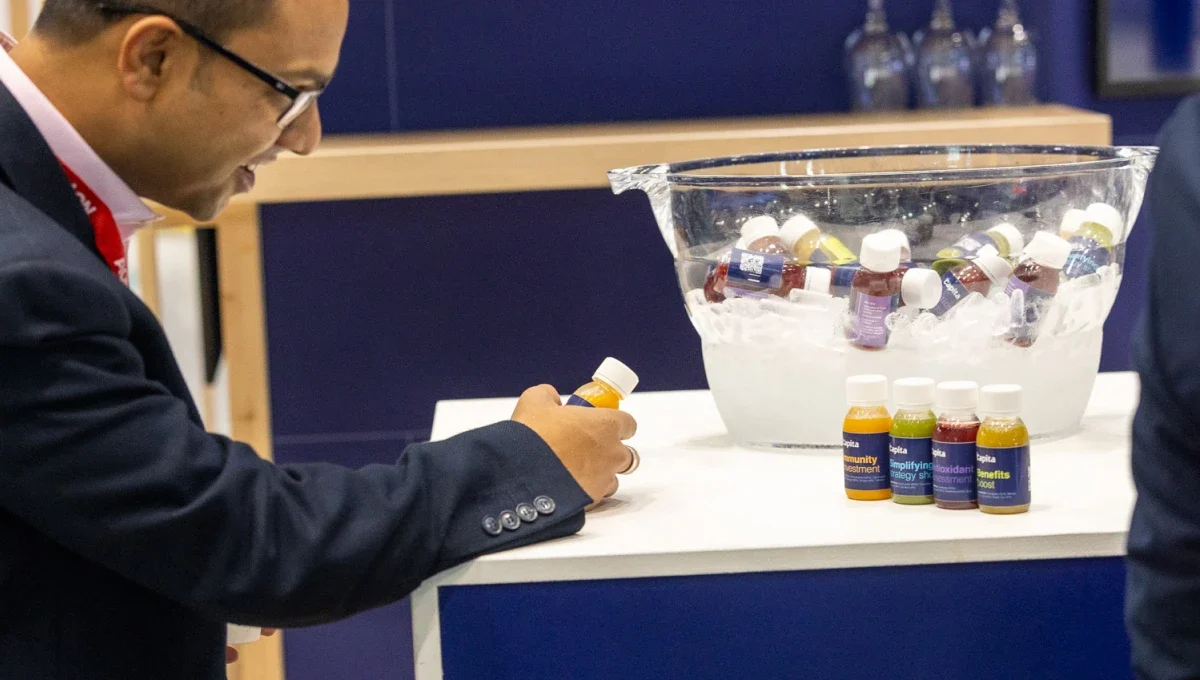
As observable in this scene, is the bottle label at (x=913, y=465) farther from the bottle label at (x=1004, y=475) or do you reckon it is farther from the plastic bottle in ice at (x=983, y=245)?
the plastic bottle in ice at (x=983, y=245)

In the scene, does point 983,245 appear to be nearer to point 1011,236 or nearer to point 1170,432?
point 1011,236

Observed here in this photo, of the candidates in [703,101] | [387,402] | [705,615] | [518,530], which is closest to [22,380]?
[518,530]

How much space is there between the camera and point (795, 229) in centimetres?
136

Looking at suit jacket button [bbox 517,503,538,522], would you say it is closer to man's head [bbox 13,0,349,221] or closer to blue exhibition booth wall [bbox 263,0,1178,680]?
man's head [bbox 13,0,349,221]

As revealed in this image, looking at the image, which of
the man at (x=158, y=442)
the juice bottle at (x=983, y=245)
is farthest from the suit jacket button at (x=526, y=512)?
the juice bottle at (x=983, y=245)

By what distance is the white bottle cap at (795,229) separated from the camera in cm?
136

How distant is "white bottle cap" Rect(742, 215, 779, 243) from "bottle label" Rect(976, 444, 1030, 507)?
1.11 ft

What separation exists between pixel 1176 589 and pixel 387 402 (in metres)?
2.43

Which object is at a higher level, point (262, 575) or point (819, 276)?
point (819, 276)

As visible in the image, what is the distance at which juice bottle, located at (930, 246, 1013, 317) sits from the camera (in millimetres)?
1309

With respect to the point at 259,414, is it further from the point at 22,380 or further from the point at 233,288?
the point at 22,380

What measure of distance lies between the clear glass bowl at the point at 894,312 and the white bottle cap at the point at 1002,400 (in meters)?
0.20

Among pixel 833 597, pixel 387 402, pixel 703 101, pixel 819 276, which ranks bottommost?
pixel 387 402

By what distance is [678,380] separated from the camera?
3035 millimetres
